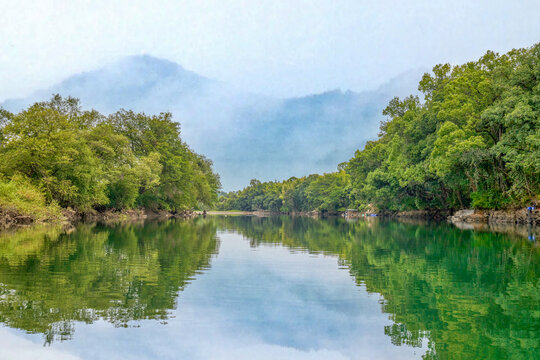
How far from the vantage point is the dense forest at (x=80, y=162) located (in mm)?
32906

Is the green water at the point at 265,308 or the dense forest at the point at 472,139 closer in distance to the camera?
the green water at the point at 265,308

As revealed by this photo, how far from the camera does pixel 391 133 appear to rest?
61219mm

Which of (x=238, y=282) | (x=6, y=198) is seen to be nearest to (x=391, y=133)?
(x=6, y=198)

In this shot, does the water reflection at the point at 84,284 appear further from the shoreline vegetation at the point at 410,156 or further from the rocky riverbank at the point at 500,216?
the rocky riverbank at the point at 500,216

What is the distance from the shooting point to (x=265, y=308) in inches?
309

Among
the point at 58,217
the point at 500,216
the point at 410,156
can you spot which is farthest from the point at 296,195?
the point at 58,217

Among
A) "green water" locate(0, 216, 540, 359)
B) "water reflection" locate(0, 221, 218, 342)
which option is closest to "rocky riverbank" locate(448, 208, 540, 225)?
"green water" locate(0, 216, 540, 359)

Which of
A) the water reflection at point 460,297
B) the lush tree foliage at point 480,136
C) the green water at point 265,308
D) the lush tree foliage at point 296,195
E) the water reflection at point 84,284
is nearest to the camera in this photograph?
the green water at point 265,308

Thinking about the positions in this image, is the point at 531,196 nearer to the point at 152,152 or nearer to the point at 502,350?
the point at 502,350

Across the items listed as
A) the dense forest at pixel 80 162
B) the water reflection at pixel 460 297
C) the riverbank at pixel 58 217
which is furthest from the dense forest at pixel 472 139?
the riverbank at pixel 58 217

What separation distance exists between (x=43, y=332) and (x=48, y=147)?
31936 mm

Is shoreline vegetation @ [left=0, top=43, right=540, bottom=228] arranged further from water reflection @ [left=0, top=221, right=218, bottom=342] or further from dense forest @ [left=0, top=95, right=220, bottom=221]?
water reflection @ [left=0, top=221, right=218, bottom=342]

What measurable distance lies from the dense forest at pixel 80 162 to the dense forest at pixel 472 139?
31.3 metres

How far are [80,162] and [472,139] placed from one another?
34335mm
